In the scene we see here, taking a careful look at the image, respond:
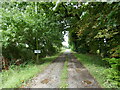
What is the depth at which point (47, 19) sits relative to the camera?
6.98 meters

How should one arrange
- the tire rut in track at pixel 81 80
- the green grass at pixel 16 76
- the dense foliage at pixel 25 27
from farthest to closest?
the dense foliage at pixel 25 27
the green grass at pixel 16 76
the tire rut in track at pixel 81 80

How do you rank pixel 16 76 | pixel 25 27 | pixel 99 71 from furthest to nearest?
pixel 25 27
pixel 99 71
pixel 16 76

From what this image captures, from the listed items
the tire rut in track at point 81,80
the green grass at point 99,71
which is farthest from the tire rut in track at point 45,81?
the green grass at point 99,71

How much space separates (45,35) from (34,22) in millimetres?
1327

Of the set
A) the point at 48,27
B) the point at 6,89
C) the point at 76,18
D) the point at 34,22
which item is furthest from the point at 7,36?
the point at 76,18

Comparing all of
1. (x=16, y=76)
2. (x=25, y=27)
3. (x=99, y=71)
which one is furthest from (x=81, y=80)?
(x=25, y=27)

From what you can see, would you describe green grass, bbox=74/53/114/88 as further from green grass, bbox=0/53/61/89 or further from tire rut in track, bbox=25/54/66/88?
green grass, bbox=0/53/61/89

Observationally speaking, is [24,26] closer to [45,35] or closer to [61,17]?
[45,35]

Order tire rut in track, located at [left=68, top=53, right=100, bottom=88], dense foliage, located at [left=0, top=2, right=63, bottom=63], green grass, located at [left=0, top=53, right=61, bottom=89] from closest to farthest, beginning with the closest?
1. tire rut in track, located at [left=68, top=53, right=100, bottom=88]
2. green grass, located at [left=0, top=53, right=61, bottom=89]
3. dense foliage, located at [left=0, top=2, right=63, bottom=63]

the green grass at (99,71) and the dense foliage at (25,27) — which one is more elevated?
the dense foliage at (25,27)

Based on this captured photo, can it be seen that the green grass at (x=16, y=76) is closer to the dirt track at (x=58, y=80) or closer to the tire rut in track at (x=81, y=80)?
the dirt track at (x=58, y=80)

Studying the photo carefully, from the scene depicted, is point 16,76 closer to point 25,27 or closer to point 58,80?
point 58,80

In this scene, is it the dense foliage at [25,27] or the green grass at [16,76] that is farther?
the dense foliage at [25,27]

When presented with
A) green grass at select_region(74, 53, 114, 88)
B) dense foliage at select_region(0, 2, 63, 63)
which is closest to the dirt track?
green grass at select_region(74, 53, 114, 88)
